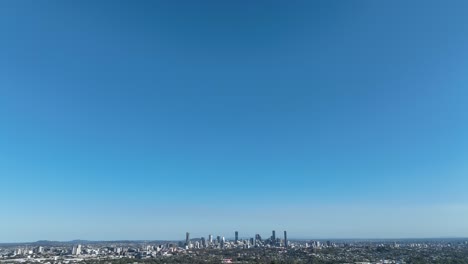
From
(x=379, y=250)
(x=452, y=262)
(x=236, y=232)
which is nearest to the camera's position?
(x=452, y=262)

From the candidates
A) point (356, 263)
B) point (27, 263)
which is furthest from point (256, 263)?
point (27, 263)

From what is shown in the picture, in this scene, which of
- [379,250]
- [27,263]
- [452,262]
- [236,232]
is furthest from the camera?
[236,232]

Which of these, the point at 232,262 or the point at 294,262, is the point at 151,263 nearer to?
the point at 232,262

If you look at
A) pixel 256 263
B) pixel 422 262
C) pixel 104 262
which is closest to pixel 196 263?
pixel 256 263

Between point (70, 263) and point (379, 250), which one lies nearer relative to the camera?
point (70, 263)

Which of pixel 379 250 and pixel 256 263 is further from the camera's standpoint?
pixel 379 250

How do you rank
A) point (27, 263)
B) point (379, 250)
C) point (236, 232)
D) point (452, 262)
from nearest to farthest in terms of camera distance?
1. point (452, 262)
2. point (27, 263)
3. point (379, 250)
4. point (236, 232)

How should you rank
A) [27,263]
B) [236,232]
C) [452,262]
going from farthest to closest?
[236,232] < [27,263] < [452,262]

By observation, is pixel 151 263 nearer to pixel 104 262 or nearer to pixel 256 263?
pixel 104 262
